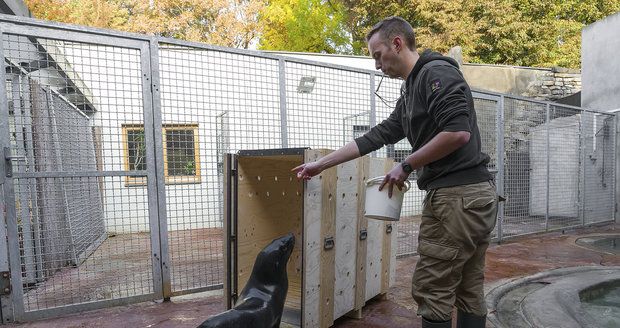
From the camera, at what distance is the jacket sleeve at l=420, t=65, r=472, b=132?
1772mm

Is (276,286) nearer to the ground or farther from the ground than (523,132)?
nearer to the ground

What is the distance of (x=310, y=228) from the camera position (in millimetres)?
2418

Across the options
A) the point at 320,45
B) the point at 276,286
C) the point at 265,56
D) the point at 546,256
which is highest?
the point at 320,45

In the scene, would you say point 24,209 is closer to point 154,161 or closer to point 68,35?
point 154,161

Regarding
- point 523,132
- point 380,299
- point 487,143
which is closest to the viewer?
point 380,299

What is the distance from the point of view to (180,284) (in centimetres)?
382

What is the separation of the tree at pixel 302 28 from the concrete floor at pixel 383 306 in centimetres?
1473

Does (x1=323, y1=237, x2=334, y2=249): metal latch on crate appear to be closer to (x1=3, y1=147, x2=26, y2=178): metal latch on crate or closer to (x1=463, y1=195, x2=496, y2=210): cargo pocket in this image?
(x1=463, y1=195, x2=496, y2=210): cargo pocket

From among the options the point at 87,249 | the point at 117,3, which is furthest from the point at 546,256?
the point at 117,3

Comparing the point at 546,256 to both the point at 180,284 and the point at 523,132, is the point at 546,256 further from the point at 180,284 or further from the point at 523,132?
the point at 180,284

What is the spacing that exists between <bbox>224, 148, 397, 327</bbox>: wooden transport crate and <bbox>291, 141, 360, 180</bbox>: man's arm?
0.24 feet

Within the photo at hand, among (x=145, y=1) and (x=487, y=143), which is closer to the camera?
(x=487, y=143)

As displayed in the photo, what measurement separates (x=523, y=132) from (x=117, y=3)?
602 inches

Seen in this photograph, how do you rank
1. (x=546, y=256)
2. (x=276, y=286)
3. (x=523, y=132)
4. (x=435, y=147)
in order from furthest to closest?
(x=523, y=132)
(x=546, y=256)
(x=276, y=286)
(x=435, y=147)
